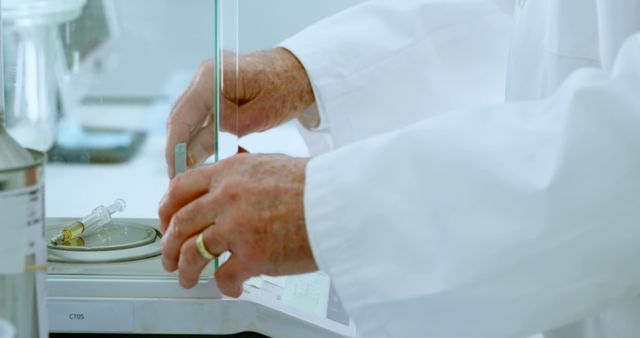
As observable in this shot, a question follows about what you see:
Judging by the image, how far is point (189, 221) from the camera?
0.79 metres

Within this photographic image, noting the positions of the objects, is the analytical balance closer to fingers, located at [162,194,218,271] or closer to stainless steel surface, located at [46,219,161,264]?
stainless steel surface, located at [46,219,161,264]

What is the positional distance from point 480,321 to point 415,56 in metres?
0.57

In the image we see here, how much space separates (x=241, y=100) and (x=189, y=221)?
37cm

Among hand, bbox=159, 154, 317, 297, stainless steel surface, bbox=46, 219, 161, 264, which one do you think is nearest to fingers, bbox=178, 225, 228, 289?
hand, bbox=159, 154, 317, 297

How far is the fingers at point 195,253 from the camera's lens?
0.77m

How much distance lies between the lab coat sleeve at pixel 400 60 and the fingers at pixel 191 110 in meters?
0.23

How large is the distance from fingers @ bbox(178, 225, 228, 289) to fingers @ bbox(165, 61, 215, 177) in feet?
0.60

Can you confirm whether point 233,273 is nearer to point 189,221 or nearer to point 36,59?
point 189,221

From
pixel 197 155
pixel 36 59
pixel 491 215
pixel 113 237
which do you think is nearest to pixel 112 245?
pixel 113 237

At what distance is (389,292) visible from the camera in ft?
2.41

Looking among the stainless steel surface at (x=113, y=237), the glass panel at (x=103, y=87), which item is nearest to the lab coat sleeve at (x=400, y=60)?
the glass panel at (x=103, y=87)

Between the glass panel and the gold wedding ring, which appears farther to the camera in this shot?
the glass panel

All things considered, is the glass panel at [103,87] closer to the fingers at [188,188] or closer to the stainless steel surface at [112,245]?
the stainless steel surface at [112,245]

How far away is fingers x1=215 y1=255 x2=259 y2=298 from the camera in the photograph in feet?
2.56
